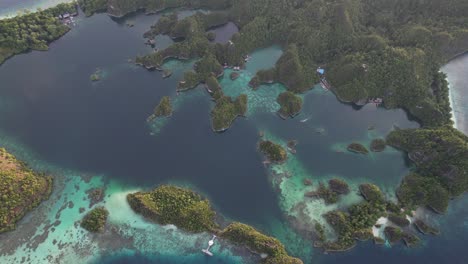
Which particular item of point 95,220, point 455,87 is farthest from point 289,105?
point 95,220

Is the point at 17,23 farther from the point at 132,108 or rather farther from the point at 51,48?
the point at 132,108

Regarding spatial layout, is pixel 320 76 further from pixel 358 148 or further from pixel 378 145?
pixel 378 145

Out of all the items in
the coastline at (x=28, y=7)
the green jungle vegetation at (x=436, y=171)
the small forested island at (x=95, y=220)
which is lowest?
the green jungle vegetation at (x=436, y=171)

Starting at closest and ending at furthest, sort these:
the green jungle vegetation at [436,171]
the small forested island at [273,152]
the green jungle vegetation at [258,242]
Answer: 1. the green jungle vegetation at [258,242]
2. the green jungle vegetation at [436,171]
3. the small forested island at [273,152]

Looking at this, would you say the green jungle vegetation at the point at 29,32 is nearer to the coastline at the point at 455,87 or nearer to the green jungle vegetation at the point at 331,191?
the green jungle vegetation at the point at 331,191

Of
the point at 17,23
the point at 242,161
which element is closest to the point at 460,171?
the point at 242,161

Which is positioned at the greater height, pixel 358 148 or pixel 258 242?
pixel 258 242

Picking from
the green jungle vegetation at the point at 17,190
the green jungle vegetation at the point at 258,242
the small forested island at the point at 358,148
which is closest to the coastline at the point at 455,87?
the small forested island at the point at 358,148
